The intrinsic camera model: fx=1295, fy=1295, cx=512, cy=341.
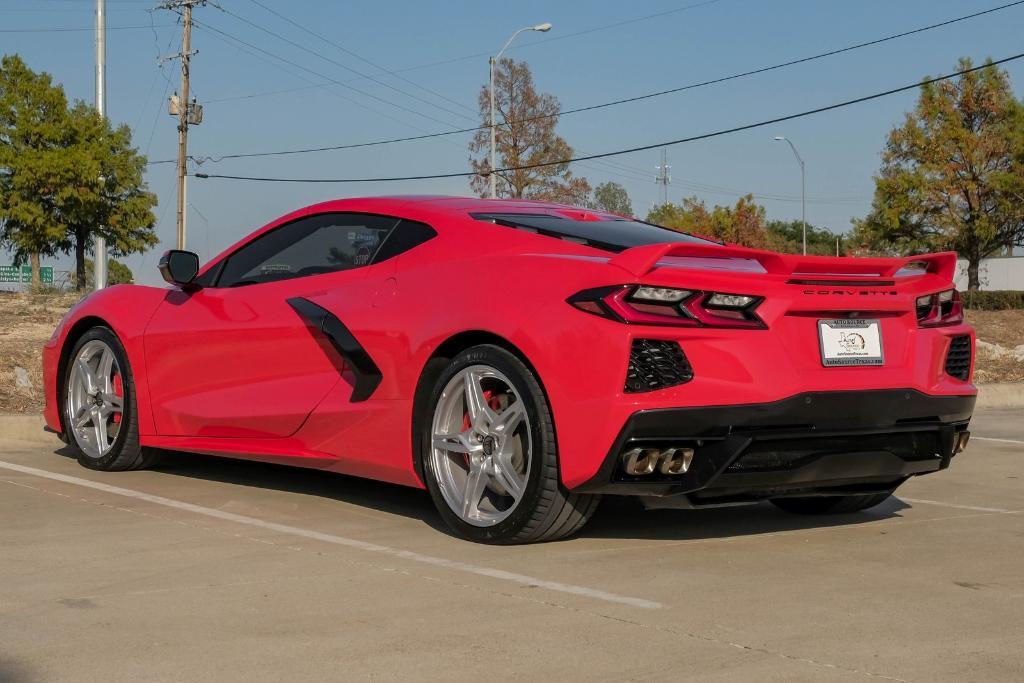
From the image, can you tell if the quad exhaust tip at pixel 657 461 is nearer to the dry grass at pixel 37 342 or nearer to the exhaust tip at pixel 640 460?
the exhaust tip at pixel 640 460

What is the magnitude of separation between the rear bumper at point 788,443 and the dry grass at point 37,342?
250 inches

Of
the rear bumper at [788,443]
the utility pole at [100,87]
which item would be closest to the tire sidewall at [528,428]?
the rear bumper at [788,443]

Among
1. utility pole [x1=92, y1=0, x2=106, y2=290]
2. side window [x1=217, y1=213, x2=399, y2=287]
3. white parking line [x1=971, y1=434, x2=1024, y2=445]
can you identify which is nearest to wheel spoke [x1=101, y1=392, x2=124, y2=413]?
side window [x1=217, y1=213, x2=399, y2=287]

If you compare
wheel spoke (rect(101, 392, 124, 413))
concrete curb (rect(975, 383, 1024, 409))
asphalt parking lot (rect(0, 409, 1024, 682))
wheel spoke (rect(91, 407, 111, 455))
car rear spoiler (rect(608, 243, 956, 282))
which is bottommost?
asphalt parking lot (rect(0, 409, 1024, 682))

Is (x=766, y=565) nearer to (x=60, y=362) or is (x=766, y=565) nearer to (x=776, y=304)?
(x=776, y=304)

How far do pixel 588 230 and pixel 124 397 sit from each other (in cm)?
286

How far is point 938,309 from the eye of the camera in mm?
5047

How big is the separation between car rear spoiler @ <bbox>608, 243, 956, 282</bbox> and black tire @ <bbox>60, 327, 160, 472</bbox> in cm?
323

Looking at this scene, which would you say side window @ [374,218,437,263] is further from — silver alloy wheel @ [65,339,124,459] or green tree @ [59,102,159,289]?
green tree @ [59,102,159,289]

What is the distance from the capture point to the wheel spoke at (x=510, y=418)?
473 cm

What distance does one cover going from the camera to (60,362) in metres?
7.22

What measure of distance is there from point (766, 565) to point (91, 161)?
151 ft

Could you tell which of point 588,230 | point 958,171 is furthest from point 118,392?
point 958,171

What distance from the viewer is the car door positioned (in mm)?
5637
